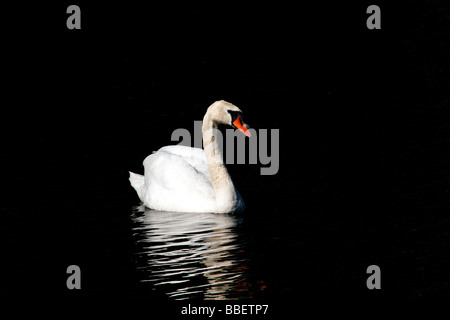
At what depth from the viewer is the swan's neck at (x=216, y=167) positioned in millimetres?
15000

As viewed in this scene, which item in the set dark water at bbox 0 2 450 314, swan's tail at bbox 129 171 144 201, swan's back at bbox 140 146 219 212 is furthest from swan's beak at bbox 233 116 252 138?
swan's tail at bbox 129 171 144 201

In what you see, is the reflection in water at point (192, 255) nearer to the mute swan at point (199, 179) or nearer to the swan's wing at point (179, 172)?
the mute swan at point (199, 179)

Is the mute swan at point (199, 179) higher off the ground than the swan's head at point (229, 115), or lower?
lower

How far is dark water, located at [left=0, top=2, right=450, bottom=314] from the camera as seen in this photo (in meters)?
12.0

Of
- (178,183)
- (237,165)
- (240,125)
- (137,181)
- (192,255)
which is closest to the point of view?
(192,255)

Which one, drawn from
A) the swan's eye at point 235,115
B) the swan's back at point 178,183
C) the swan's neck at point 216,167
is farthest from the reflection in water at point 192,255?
the swan's eye at point 235,115

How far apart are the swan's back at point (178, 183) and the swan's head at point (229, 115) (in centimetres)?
130

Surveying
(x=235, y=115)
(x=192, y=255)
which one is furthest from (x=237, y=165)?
(x=192, y=255)

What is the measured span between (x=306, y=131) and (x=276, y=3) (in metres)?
14.8

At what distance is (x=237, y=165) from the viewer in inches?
718

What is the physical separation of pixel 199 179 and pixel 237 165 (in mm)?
2600

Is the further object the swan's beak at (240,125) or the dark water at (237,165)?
the swan's beak at (240,125)

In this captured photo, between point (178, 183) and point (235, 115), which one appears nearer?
point (235, 115)

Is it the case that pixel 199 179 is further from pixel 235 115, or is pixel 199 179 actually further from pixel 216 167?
pixel 235 115
